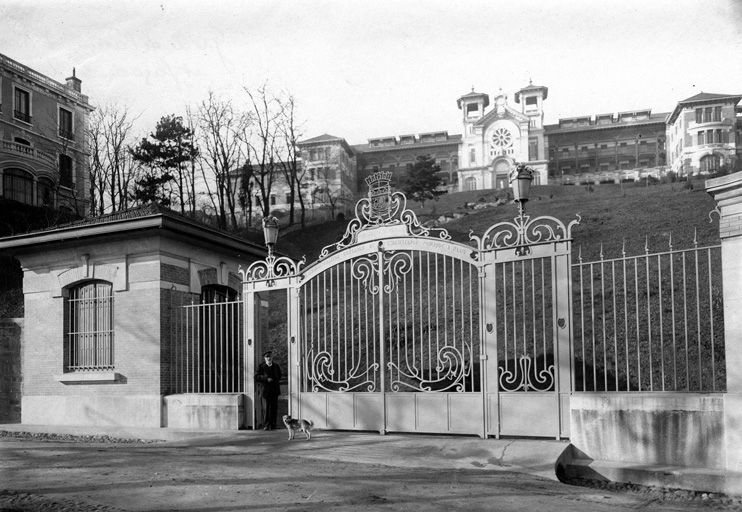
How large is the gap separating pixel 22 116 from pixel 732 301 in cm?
4194

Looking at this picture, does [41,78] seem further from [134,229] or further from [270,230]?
[270,230]

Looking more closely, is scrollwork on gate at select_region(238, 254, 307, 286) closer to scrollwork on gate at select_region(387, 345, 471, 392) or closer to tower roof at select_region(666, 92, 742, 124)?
scrollwork on gate at select_region(387, 345, 471, 392)

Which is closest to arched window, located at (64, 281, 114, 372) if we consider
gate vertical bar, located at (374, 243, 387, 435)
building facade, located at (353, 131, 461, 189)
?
gate vertical bar, located at (374, 243, 387, 435)

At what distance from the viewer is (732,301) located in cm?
852

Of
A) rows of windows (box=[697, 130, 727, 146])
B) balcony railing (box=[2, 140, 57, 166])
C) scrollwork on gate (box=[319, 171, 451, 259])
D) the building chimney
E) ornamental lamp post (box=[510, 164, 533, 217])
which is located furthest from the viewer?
rows of windows (box=[697, 130, 727, 146])

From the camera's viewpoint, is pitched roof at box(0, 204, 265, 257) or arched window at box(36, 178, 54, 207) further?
arched window at box(36, 178, 54, 207)

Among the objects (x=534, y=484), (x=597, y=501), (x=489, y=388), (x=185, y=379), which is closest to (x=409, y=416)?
(x=489, y=388)

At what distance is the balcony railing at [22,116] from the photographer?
138 feet

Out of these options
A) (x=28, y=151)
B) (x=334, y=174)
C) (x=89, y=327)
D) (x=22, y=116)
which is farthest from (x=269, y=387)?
(x=334, y=174)

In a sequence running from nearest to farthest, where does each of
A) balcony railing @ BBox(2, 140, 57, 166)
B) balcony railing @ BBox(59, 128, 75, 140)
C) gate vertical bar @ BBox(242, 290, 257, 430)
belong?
gate vertical bar @ BBox(242, 290, 257, 430), balcony railing @ BBox(2, 140, 57, 166), balcony railing @ BBox(59, 128, 75, 140)

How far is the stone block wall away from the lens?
55.2 ft

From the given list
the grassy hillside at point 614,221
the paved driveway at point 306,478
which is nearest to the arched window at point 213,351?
the paved driveway at point 306,478

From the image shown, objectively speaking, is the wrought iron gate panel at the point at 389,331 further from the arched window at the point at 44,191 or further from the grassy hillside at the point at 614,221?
the arched window at the point at 44,191

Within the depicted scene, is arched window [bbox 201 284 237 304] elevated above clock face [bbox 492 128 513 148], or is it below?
below
